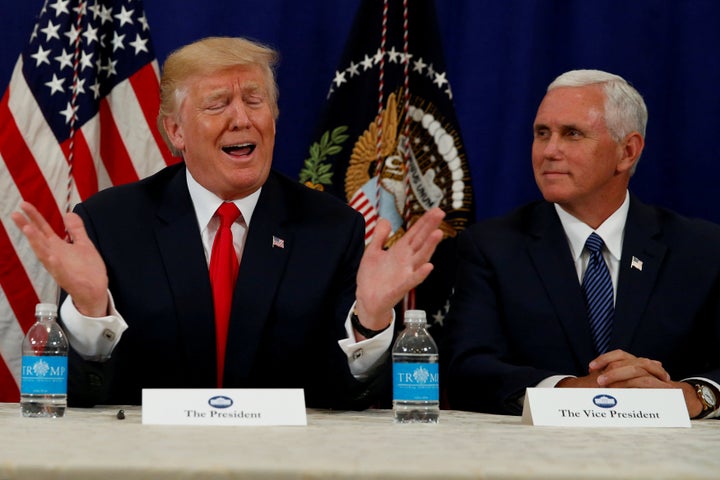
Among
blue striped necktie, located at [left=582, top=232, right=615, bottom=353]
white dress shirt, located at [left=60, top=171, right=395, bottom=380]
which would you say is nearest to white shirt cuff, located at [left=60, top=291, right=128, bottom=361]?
white dress shirt, located at [left=60, top=171, right=395, bottom=380]

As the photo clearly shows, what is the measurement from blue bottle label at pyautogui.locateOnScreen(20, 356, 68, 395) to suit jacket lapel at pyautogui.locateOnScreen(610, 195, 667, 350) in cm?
183

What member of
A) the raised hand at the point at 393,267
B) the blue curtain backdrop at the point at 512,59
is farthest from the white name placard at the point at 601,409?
the blue curtain backdrop at the point at 512,59

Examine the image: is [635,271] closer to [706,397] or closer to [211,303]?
[706,397]

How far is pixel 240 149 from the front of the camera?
331cm

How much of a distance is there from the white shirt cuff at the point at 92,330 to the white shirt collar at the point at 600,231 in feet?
5.48

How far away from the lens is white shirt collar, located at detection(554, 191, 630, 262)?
357 centimetres

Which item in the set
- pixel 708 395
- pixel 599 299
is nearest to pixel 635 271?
pixel 599 299

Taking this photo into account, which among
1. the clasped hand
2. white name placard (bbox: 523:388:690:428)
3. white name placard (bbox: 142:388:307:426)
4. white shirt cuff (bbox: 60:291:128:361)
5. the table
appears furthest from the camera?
the clasped hand

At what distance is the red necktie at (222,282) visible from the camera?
3072 mm

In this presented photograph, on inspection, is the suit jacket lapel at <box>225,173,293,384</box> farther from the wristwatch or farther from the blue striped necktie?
the wristwatch

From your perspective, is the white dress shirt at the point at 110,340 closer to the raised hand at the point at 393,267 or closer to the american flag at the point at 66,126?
the raised hand at the point at 393,267

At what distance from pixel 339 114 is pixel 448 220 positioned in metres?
0.63

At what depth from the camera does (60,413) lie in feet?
7.75

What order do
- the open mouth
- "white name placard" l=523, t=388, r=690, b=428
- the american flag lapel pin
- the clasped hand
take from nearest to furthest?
"white name placard" l=523, t=388, r=690, b=428
the clasped hand
the american flag lapel pin
the open mouth
